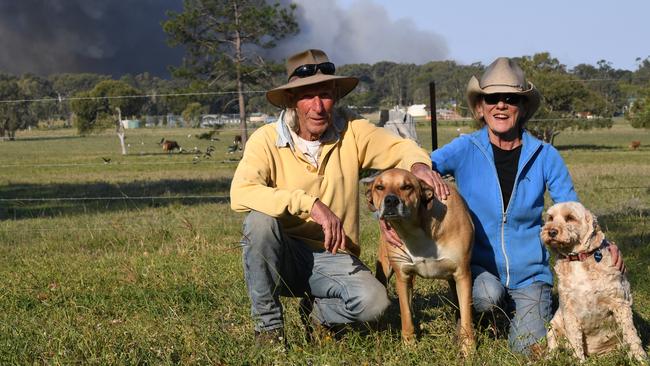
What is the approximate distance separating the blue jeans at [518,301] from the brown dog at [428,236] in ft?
0.82

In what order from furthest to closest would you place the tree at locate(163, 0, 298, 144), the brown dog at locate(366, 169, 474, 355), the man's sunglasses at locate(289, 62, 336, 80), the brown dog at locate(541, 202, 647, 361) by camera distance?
the tree at locate(163, 0, 298, 144) → the man's sunglasses at locate(289, 62, 336, 80) → the brown dog at locate(366, 169, 474, 355) → the brown dog at locate(541, 202, 647, 361)

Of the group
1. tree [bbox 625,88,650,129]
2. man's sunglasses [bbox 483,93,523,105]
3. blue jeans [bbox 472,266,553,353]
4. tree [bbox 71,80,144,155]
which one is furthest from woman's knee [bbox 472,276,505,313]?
tree [bbox 71,80,144,155]

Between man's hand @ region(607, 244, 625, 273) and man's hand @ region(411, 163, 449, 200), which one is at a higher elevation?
man's hand @ region(411, 163, 449, 200)

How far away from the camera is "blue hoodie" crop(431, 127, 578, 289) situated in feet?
14.4

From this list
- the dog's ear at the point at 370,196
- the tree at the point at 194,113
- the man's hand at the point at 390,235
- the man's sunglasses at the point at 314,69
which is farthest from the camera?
the tree at the point at 194,113

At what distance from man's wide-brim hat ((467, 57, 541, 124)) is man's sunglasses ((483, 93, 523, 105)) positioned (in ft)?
0.13

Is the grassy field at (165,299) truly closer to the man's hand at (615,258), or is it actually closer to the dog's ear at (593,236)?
the man's hand at (615,258)

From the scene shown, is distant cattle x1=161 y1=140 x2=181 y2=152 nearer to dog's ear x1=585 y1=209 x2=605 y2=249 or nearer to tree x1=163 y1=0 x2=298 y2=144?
tree x1=163 y1=0 x2=298 y2=144

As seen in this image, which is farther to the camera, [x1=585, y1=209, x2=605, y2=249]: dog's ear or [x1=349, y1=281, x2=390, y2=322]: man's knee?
[x1=349, y1=281, x2=390, y2=322]: man's knee

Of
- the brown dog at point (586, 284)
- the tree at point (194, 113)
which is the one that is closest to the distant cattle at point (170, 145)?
the tree at point (194, 113)

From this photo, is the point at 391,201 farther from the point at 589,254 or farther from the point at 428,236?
the point at 589,254

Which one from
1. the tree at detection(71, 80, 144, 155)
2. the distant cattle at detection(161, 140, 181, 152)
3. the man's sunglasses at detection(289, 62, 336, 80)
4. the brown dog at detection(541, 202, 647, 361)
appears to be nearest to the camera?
the brown dog at detection(541, 202, 647, 361)

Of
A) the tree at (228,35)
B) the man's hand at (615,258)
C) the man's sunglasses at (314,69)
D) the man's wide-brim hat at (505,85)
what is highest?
the tree at (228,35)

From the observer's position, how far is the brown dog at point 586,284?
369cm
